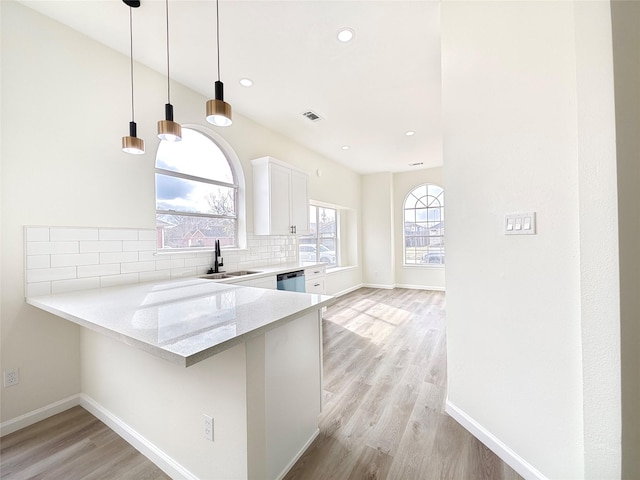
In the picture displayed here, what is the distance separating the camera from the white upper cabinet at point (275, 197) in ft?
11.7

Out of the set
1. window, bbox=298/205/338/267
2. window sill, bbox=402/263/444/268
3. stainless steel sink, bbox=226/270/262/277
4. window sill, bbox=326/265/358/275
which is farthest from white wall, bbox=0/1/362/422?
window sill, bbox=402/263/444/268

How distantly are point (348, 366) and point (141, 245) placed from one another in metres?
2.29

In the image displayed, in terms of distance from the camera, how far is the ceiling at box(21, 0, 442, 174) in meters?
1.90

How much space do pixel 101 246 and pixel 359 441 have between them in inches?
96.3

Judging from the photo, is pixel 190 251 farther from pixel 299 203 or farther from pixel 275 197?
pixel 299 203

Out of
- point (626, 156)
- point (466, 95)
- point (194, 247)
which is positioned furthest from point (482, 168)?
point (194, 247)

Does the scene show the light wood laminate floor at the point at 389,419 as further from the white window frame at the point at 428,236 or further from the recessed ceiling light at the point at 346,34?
the white window frame at the point at 428,236

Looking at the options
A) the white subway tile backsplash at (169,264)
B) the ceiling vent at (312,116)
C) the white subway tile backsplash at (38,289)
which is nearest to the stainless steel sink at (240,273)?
the white subway tile backsplash at (169,264)

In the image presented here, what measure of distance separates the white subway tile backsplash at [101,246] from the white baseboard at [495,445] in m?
2.93

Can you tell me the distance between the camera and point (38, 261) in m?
1.90

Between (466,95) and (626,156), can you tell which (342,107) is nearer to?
(466,95)

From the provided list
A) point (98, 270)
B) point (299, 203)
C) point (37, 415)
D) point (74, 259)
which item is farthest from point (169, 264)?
point (299, 203)

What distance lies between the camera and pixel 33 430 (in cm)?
182

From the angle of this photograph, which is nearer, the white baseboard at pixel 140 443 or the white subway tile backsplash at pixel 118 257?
the white baseboard at pixel 140 443
